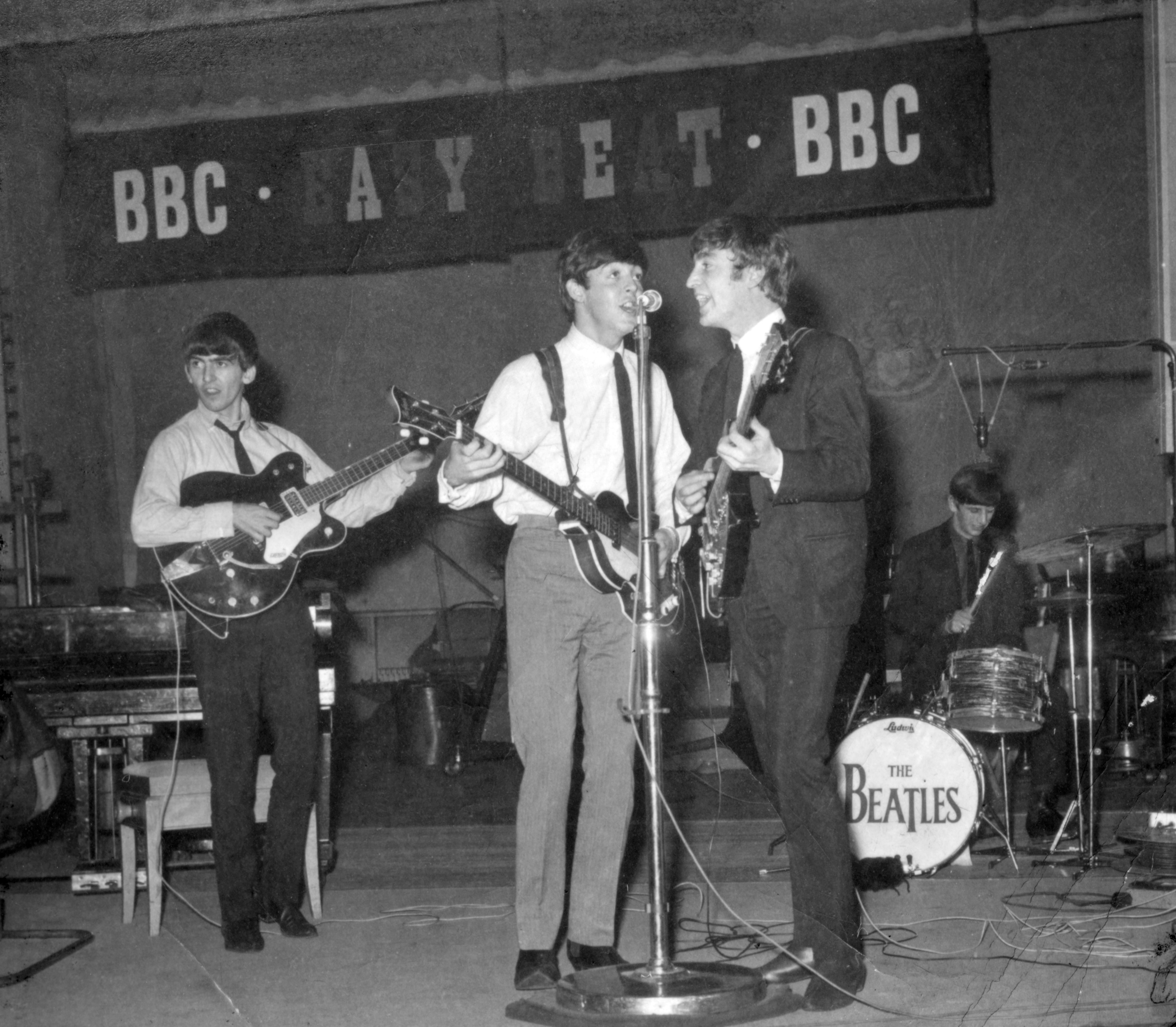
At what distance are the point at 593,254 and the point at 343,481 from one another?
1.21 metres

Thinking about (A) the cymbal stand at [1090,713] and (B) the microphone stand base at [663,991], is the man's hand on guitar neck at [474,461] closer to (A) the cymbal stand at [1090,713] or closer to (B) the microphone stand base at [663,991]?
(B) the microphone stand base at [663,991]

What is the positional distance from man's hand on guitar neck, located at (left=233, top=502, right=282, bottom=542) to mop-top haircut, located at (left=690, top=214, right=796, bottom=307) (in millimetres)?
1679

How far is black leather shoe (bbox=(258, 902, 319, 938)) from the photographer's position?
4.12 metres

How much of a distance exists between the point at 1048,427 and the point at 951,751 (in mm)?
4573

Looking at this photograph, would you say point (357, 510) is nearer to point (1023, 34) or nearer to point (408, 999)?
point (408, 999)

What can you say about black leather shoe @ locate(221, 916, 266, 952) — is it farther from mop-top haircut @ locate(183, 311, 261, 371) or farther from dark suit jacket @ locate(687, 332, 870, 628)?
dark suit jacket @ locate(687, 332, 870, 628)

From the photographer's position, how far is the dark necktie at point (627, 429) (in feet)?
11.7

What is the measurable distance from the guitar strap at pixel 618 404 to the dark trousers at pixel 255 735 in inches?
48.3

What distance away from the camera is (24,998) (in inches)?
139

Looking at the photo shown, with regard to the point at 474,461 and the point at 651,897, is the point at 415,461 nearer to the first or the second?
the point at 474,461

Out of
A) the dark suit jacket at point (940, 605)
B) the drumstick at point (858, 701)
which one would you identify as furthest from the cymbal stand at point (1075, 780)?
the drumstick at point (858, 701)

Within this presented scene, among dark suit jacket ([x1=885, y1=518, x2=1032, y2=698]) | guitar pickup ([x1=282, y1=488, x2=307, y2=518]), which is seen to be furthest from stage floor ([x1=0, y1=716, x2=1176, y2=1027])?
guitar pickup ([x1=282, y1=488, x2=307, y2=518])

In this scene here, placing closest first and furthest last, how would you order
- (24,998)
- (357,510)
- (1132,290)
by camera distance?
(24,998)
(357,510)
(1132,290)

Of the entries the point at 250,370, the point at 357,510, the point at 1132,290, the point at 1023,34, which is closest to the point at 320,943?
the point at 357,510
